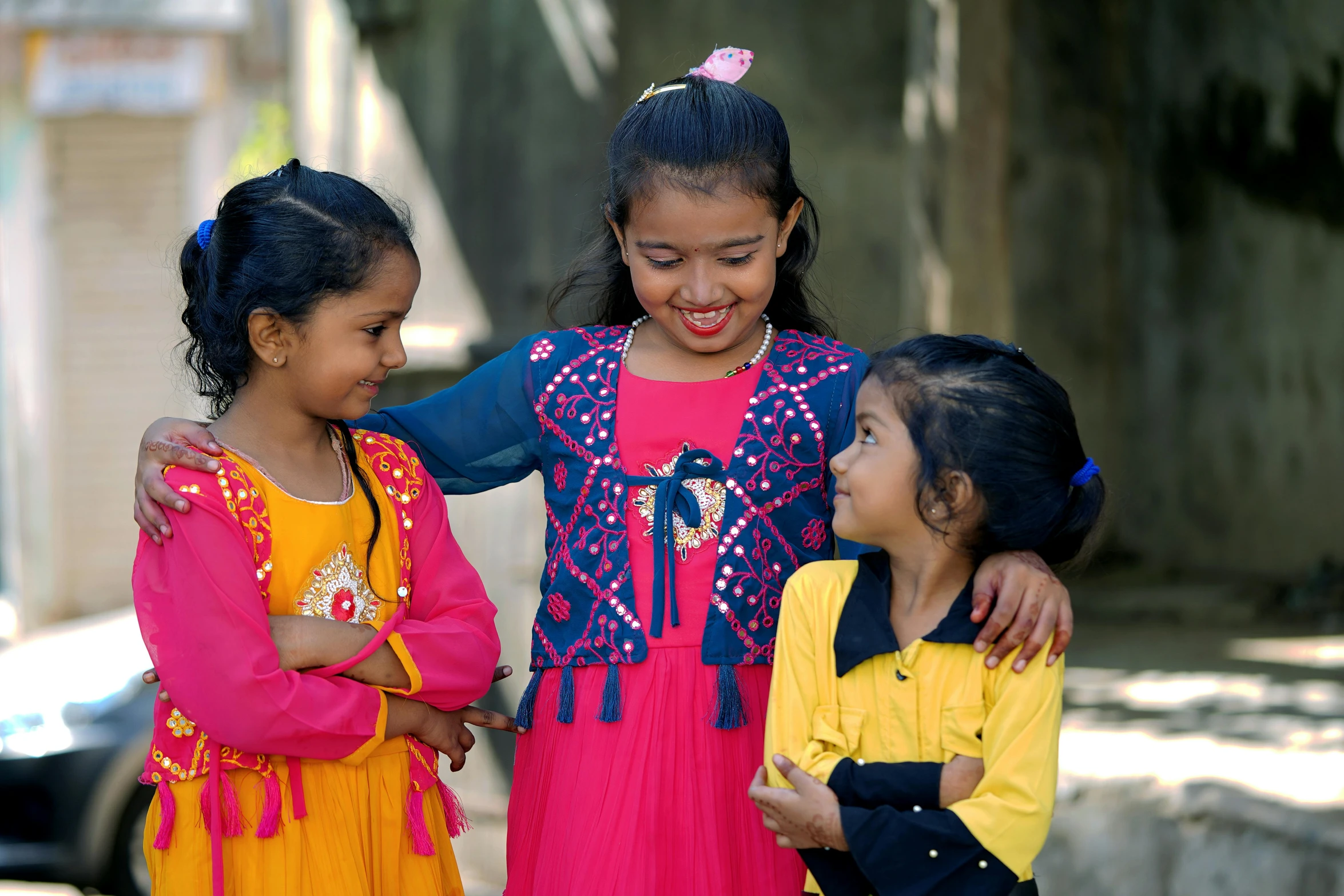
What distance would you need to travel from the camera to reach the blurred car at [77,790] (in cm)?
493

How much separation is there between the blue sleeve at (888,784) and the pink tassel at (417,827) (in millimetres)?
660

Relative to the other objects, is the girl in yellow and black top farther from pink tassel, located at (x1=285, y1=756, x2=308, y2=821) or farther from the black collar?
pink tassel, located at (x1=285, y1=756, x2=308, y2=821)

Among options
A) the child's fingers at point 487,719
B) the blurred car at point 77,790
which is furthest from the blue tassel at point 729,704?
the blurred car at point 77,790

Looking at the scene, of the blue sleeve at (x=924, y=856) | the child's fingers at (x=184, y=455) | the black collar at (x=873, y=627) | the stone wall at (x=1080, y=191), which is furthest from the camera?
the stone wall at (x=1080, y=191)

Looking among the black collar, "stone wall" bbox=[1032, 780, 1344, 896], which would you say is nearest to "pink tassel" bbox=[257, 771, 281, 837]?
the black collar

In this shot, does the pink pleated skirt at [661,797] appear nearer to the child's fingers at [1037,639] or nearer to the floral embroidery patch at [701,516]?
the floral embroidery patch at [701,516]

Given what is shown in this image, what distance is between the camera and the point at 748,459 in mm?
2238

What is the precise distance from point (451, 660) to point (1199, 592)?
16.4 ft

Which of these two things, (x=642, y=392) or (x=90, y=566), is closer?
(x=642, y=392)

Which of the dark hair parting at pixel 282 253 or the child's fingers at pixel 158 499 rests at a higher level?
the dark hair parting at pixel 282 253

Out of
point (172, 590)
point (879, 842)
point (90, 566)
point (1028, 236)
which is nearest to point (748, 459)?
point (879, 842)

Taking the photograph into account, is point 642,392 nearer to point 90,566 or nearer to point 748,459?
point 748,459

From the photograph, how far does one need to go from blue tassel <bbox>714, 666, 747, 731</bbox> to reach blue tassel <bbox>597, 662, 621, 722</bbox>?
0.15m

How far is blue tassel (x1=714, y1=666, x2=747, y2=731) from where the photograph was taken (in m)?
2.16
